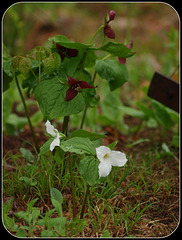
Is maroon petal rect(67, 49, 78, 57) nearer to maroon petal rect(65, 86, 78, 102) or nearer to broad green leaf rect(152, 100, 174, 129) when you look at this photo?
maroon petal rect(65, 86, 78, 102)

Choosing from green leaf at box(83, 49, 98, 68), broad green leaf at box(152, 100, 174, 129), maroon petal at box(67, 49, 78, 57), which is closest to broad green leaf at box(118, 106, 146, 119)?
broad green leaf at box(152, 100, 174, 129)

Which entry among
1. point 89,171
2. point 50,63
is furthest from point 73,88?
point 89,171

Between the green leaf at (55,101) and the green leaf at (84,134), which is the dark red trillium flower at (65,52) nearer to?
the green leaf at (55,101)

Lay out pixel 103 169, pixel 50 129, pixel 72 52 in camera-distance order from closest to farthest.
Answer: pixel 103 169
pixel 50 129
pixel 72 52

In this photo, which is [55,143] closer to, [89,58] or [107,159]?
[107,159]

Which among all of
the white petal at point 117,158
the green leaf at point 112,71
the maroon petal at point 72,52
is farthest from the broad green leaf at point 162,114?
the white petal at point 117,158
